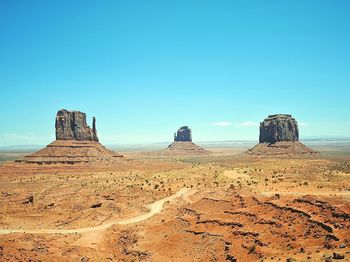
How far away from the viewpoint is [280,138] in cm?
14725

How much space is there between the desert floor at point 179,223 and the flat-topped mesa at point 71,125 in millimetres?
53593

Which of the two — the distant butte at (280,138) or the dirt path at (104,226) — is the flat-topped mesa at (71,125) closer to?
the dirt path at (104,226)

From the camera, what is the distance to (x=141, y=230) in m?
37.0

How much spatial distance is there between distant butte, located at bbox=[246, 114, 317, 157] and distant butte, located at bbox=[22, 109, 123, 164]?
222 ft

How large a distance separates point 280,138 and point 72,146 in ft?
296

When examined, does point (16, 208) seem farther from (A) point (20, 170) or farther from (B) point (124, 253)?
(A) point (20, 170)

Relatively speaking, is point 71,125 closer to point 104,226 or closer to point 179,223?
point 104,226

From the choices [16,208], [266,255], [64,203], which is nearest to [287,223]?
[266,255]

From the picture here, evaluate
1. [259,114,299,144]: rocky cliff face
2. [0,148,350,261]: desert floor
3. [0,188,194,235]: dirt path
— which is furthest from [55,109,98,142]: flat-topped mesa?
[259,114,299,144]: rocky cliff face

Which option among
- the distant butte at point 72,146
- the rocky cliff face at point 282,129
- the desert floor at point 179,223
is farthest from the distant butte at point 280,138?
the desert floor at point 179,223

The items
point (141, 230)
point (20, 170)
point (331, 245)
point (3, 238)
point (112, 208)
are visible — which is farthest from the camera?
point (20, 170)

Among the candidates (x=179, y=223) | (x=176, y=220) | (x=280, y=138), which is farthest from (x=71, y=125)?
(x=280, y=138)

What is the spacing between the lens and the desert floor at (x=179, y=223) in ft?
89.7

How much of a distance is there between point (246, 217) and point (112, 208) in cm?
2008
